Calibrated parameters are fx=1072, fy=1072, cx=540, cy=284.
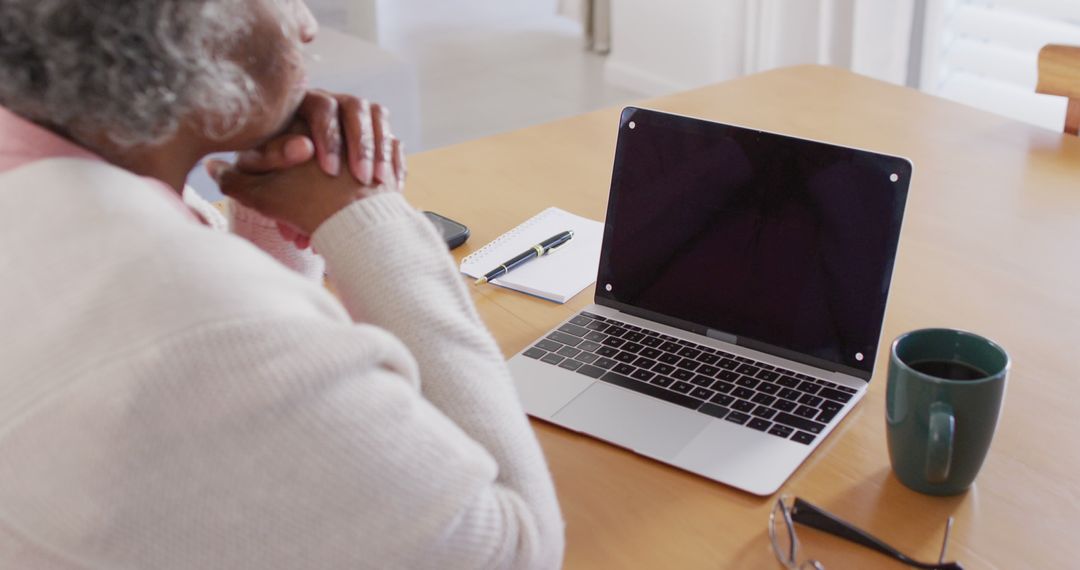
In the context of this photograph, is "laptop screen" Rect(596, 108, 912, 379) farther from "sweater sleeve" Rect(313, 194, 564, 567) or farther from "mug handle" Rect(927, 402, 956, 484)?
"sweater sleeve" Rect(313, 194, 564, 567)

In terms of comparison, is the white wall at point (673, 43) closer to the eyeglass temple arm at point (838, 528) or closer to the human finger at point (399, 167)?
the human finger at point (399, 167)

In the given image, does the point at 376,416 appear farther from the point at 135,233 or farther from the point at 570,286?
the point at 570,286

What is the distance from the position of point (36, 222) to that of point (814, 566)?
1.80 feet

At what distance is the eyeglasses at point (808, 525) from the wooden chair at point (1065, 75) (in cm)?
102

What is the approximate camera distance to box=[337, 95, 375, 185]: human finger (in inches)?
34.7

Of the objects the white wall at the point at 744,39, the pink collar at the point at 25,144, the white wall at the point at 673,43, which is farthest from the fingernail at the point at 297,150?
the white wall at the point at 673,43

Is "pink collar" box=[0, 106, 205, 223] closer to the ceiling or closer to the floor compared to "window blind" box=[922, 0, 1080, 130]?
closer to the ceiling

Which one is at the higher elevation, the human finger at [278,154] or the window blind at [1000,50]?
the human finger at [278,154]

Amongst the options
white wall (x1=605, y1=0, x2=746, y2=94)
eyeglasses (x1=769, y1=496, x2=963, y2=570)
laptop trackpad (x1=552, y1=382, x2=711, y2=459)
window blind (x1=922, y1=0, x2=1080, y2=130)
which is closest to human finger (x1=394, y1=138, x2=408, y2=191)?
laptop trackpad (x1=552, y1=382, x2=711, y2=459)

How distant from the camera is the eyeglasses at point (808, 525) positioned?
763 millimetres

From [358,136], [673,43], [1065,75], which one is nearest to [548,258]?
[358,136]

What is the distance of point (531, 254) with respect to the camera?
1233 mm

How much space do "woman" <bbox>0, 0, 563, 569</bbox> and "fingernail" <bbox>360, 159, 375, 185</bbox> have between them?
18 centimetres

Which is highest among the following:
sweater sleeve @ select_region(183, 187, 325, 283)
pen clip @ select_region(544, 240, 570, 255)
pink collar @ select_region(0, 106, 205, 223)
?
pink collar @ select_region(0, 106, 205, 223)
